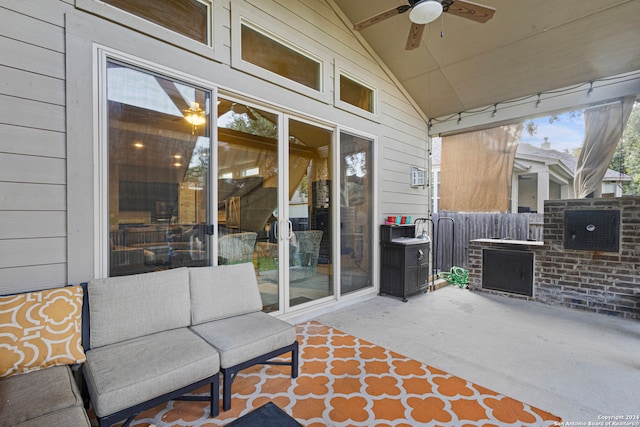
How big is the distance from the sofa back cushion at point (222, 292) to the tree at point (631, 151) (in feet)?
16.3

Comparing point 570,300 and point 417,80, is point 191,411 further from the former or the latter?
point 417,80

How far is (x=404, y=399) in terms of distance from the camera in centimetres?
212

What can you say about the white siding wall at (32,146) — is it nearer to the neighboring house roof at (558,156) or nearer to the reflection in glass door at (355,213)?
Answer: the reflection in glass door at (355,213)

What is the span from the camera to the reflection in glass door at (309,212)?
142 inches

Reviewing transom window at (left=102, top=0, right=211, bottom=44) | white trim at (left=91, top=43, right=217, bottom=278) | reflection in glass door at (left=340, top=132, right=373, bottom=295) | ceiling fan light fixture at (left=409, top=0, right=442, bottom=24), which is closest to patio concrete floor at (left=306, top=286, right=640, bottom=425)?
reflection in glass door at (left=340, top=132, right=373, bottom=295)

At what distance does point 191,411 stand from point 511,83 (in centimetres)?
563

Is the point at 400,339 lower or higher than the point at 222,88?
lower

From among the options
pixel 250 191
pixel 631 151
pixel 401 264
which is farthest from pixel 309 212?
pixel 631 151

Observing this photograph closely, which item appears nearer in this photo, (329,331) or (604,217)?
(329,331)

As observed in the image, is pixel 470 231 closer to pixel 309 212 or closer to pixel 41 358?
pixel 309 212

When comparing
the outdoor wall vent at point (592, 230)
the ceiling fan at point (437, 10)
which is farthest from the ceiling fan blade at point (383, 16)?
the outdoor wall vent at point (592, 230)

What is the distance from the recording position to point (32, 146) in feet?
6.50

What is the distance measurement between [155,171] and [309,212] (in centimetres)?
183

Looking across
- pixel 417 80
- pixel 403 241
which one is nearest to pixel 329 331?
pixel 403 241
